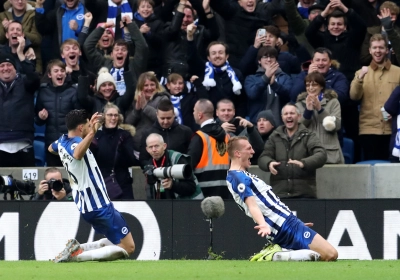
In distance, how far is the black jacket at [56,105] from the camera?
1544 cm

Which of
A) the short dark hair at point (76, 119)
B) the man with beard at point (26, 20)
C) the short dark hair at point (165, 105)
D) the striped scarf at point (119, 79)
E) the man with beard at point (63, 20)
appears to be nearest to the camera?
the short dark hair at point (76, 119)

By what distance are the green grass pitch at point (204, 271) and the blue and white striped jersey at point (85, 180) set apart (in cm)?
68

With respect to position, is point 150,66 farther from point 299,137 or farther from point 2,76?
point 299,137

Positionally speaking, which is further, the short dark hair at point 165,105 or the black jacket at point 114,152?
the black jacket at point 114,152

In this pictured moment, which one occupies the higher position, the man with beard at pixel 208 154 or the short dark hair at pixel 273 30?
the short dark hair at pixel 273 30

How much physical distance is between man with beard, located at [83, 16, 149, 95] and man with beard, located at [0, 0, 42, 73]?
4.71ft

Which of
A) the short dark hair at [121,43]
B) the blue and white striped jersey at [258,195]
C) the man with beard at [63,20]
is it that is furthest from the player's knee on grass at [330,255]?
the man with beard at [63,20]

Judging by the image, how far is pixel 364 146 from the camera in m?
15.4

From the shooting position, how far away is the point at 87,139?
10.4 meters

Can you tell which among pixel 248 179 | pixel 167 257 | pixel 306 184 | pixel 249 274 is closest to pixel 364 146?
pixel 306 184

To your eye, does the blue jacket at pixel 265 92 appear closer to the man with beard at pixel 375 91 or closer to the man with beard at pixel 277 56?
the man with beard at pixel 277 56

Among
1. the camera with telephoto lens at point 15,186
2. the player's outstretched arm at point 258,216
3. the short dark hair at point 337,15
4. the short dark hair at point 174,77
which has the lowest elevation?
the player's outstretched arm at point 258,216

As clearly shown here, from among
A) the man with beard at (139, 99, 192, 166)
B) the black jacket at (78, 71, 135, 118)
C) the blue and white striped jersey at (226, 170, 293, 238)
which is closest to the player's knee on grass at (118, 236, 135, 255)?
the blue and white striped jersey at (226, 170, 293, 238)

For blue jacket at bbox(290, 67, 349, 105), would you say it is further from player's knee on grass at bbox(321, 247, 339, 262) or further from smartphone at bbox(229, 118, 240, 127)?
player's knee on grass at bbox(321, 247, 339, 262)
